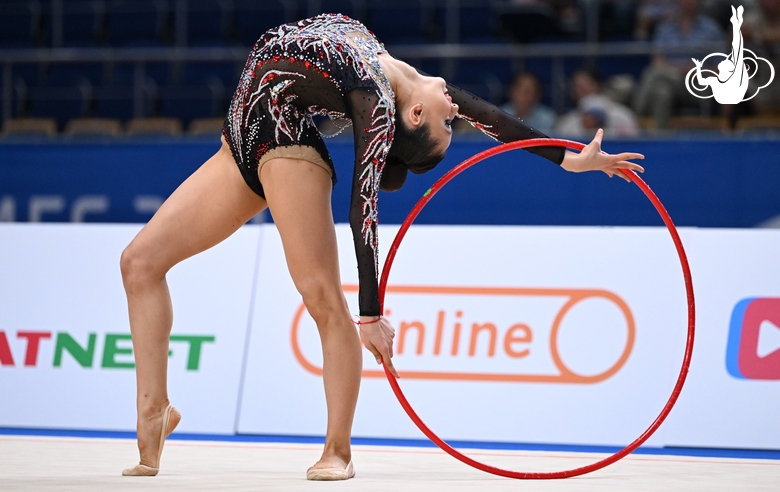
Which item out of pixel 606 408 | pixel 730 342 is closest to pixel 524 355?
pixel 606 408

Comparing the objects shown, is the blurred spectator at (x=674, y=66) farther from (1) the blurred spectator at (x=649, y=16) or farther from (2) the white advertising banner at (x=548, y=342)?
(2) the white advertising banner at (x=548, y=342)

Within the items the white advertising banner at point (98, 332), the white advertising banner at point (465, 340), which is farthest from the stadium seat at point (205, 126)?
the white advertising banner at point (465, 340)

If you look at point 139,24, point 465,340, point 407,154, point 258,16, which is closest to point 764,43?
point 465,340

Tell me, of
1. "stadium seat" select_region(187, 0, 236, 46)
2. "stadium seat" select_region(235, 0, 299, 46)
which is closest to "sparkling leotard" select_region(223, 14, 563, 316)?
"stadium seat" select_region(235, 0, 299, 46)

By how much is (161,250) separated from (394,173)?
64 centimetres

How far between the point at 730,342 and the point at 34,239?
110 inches

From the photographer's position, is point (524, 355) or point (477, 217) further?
point (477, 217)

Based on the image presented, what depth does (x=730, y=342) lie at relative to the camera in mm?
3561

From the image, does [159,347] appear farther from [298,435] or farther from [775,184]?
[775,184]

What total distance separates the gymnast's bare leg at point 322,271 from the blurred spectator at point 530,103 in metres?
3.81

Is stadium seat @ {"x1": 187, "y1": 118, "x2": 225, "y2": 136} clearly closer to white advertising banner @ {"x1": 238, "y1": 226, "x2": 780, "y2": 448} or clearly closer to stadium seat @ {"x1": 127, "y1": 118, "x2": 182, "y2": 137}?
stadium seat @ {"x1": 127, "y1": 118, "x2": 182, "y2": 137}

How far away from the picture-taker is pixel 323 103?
98.3 inches

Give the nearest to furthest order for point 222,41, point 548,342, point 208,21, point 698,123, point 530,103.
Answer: point 548,342 < point 698,123 < point 530,103 < point 222,41 < point 208,21

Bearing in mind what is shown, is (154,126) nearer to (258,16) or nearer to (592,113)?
(258,16)
